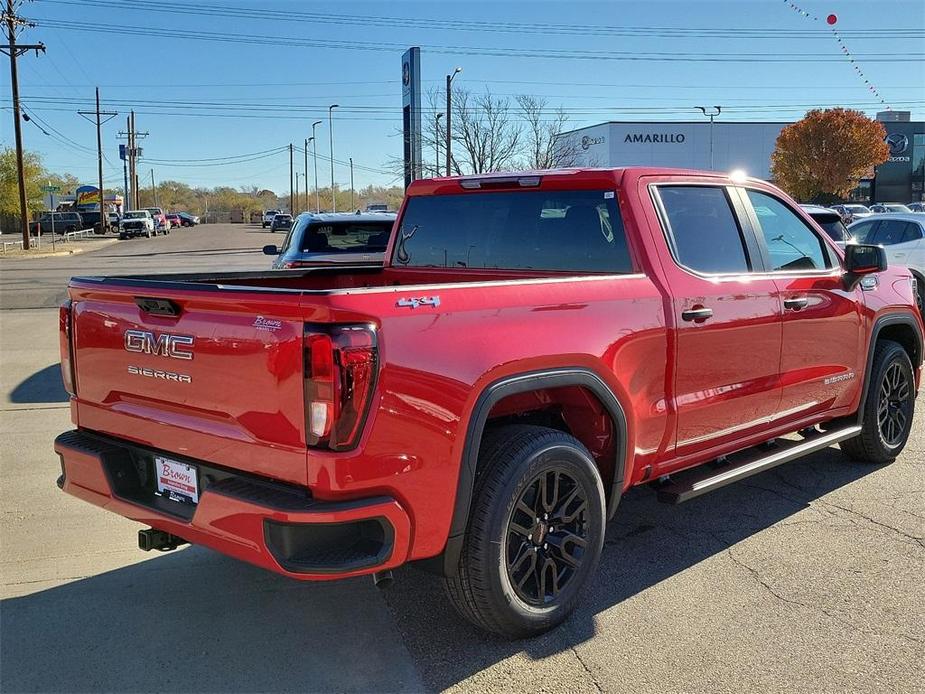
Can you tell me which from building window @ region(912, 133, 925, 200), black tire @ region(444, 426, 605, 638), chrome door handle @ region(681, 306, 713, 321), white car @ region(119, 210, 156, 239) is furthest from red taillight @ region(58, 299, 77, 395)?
building window @ region(912, 133, 925, 200)

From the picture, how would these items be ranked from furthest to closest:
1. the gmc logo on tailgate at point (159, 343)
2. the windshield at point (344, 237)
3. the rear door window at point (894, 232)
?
the rear door window at point (894, 232) < the windshield at point (344, 237) < the gmc logo on tailgate at point (159, 343)

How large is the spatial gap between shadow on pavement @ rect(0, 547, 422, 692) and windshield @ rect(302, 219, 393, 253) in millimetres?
6484

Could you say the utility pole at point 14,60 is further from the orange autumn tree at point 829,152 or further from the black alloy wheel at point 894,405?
the orange autumn tree at point 829,152

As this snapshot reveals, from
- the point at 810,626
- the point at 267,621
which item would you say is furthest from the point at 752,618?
the point at 267,621

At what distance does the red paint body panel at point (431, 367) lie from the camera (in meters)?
2.70

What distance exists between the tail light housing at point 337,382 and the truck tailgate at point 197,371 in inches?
1.6

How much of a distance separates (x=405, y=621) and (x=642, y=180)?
2370mm

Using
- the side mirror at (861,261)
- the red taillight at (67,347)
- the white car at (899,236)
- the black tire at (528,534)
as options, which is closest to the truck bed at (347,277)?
the red taillight at (67,347)

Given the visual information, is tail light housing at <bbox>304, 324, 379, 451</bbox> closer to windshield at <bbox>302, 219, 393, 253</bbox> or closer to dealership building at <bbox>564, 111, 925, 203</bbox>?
windshield at <bbox>302, 219, 393, 253</bbox>

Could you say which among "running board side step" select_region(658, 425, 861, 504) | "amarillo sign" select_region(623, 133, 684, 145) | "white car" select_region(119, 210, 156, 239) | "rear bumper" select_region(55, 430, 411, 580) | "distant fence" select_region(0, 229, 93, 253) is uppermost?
"amarillo sign" select_region(623, 133, 684, 145)

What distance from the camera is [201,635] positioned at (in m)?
3.36

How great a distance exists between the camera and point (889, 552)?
4258mm

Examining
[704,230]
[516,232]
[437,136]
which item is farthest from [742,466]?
[437,136]

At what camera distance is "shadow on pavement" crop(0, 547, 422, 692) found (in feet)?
9.95
